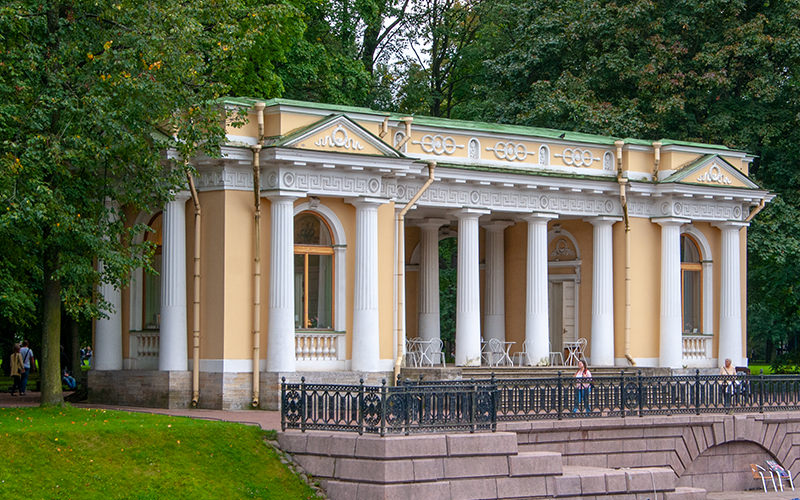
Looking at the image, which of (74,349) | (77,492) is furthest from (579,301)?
(77,492)

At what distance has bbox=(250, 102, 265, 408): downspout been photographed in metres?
22.7

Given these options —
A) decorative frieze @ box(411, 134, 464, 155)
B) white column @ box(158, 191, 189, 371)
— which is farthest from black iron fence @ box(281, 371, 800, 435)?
decorative frieze @ box(411, 134, 464, 155)

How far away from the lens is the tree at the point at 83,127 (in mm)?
18484

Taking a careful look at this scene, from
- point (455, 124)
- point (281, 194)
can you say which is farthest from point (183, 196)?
point (455, 124)

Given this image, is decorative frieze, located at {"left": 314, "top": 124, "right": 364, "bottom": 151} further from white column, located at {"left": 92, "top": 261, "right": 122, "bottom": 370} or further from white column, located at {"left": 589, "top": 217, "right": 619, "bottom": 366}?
white column, located at {"left": 589, "top": 217, "right": 619, "bottom": 366}

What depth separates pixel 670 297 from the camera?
1105 inches

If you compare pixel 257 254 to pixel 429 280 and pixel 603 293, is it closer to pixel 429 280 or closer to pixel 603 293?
pixel 429 280

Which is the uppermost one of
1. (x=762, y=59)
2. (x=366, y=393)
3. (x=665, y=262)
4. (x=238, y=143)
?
(x=762, y=59)

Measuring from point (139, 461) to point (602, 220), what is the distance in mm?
14672

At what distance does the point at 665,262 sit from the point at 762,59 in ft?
26.3

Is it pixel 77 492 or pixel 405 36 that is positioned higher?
pixel 405 36

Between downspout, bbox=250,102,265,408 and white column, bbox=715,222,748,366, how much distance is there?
455 inches

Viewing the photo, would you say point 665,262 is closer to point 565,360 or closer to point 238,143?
point 565,360

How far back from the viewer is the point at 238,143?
74.6 feet
